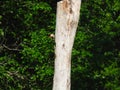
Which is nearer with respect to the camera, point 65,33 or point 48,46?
point 65,33

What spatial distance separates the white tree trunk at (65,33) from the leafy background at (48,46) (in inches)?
174

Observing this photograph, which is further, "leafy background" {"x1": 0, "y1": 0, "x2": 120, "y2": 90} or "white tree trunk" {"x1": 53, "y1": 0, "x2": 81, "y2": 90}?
"leafy background" {"x1": 0, "y1": 0, "x2": 120, "y2": 90}

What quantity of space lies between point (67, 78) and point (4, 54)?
→ 668 centimetres

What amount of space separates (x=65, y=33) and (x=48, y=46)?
19.9 feet

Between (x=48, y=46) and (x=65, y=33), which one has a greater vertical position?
(x=65, y=33)

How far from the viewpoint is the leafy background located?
9.62 metres

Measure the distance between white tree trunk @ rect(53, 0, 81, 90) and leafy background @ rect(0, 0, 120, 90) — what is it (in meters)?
4.43

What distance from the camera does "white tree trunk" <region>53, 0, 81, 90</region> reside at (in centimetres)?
433

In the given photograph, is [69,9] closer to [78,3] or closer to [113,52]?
[78,3]

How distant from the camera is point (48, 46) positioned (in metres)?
10.4

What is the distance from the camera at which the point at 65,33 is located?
4344 mm

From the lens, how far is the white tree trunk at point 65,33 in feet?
14.2

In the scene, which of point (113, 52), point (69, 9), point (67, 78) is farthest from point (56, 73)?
point (113, 52)

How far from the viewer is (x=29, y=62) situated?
423 inches
